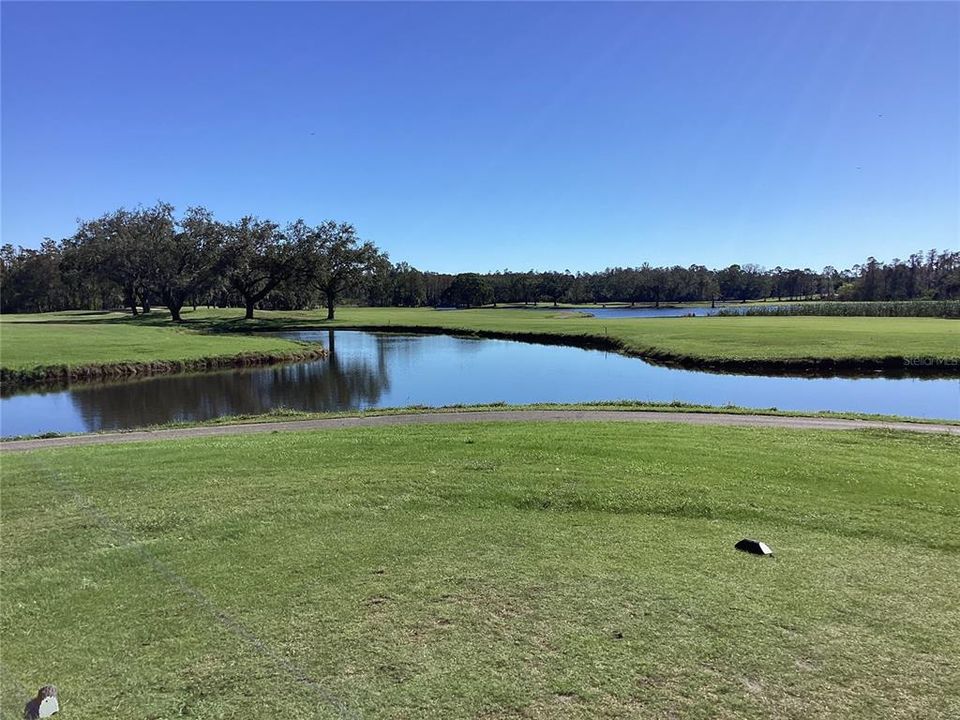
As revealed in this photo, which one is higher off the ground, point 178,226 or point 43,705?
point 178,226

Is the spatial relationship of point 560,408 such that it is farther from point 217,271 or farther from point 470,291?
point 470,291

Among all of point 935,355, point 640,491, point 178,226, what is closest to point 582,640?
point 640,491

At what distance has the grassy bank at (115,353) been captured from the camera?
3572 cm

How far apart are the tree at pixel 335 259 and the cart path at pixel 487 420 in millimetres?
61155

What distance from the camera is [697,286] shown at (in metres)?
186

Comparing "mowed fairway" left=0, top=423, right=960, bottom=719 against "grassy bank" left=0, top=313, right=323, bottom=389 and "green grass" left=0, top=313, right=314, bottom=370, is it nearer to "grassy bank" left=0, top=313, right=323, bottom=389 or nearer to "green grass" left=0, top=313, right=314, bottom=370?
"grassy bank" left=0, top=313, right=323, bottom=389

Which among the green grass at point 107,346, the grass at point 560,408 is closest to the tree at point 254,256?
the green grass at point 107,346

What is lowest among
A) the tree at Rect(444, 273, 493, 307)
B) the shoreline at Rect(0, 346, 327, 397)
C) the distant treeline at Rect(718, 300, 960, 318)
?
the shoreline at Rect(0, 346, 327, 397)

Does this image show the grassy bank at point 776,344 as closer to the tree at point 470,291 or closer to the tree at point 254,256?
the tree at point 254,256

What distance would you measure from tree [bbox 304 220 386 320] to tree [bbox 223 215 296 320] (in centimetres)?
252

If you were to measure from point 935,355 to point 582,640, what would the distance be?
41.2 meters

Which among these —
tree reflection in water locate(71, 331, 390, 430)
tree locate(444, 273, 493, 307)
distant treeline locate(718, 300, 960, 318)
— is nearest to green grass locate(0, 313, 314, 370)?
tree reflection in water locate(71, 331, 390, 430)

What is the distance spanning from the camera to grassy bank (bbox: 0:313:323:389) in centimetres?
3572

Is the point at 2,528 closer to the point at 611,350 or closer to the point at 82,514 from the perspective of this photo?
the point at 82,514
